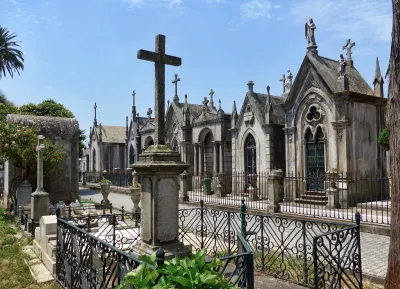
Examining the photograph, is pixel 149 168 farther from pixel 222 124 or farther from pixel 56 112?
pixel 56 112

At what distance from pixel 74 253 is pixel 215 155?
17.5 meters

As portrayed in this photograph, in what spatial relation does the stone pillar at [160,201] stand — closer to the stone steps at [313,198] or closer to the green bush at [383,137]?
the stone steps at [313,198]

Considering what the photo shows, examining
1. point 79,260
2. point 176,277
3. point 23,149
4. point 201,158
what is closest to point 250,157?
point 201,158

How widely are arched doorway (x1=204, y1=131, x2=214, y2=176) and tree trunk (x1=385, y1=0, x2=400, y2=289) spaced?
1892 cm

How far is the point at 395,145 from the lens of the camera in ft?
16.9

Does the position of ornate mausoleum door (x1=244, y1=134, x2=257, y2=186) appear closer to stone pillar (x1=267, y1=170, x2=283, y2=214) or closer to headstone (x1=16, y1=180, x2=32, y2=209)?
stone pillar (x1=267, y1=170, x2=283, y2=214)

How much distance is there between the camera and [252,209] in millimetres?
14734

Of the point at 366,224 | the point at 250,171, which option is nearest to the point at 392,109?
the point at 366,224

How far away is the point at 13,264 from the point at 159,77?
537 centimetres

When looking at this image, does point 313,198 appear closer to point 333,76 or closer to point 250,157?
point 250,157

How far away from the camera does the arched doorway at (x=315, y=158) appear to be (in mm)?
16281

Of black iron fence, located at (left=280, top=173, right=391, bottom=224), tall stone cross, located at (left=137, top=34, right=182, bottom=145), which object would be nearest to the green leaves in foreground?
tall stone cross, located at (left=137, top=34, right=182, bottom=145)

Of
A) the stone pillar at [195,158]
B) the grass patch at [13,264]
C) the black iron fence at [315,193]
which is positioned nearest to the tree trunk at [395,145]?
the grass patch at [13,264]

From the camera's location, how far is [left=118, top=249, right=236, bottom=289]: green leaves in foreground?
2.64 meters
